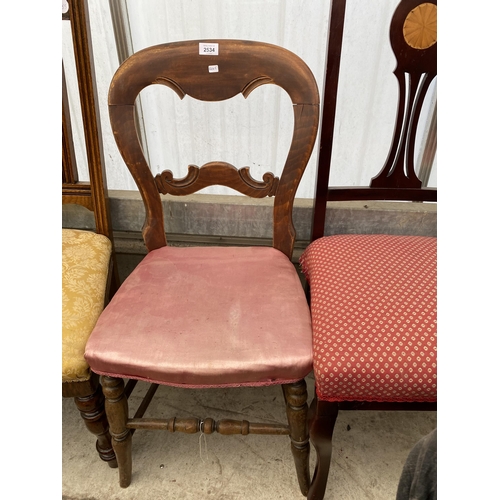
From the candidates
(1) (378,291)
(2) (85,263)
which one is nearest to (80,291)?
(2) (85,263)

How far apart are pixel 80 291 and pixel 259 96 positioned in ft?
3.39

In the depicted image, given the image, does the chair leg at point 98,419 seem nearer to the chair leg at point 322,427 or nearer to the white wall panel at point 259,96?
the chair leg at point 322,427

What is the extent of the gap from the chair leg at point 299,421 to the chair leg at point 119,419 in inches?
16.5

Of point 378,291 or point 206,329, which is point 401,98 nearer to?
point 378,291

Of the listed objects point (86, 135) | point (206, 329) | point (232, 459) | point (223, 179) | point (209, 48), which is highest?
point (209, 48)

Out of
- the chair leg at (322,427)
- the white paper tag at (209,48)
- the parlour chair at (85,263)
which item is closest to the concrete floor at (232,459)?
the parlour chair at (85,263)

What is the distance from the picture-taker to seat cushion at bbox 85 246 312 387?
0.85 meters

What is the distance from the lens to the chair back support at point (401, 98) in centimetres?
104

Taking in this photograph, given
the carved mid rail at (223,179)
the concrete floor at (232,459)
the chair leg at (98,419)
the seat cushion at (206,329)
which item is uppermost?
the carved mid rail at (223,179)

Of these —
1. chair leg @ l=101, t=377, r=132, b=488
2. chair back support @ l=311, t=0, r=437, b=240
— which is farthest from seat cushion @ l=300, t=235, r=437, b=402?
chair leg @ l=101, t=377, r=132, b=488

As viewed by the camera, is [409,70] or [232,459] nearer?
[409,70]

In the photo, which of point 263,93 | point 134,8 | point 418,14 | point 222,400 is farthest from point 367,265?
point 134,8

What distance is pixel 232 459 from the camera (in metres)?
1.25

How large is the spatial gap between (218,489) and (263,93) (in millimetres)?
1422
